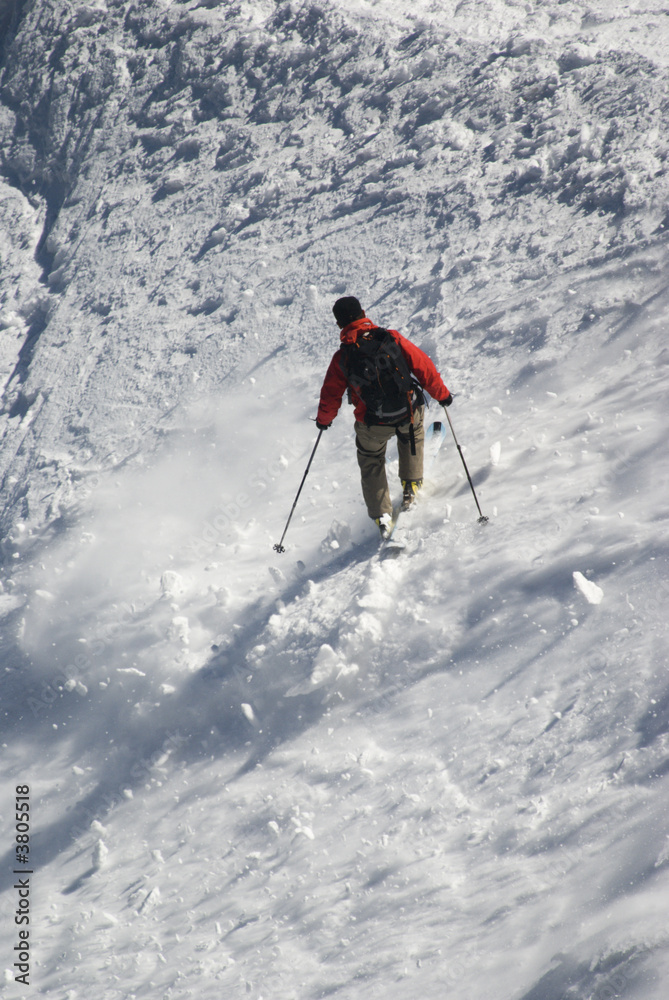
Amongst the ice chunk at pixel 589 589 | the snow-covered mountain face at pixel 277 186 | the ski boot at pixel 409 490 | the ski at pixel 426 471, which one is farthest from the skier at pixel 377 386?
the snow-covered mountain face at pixel 277 186

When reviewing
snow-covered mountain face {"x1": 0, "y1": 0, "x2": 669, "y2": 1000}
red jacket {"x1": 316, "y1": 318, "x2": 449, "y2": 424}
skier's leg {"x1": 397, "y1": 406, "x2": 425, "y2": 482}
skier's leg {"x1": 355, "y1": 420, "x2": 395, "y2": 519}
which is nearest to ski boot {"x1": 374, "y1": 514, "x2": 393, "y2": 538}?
skier's leg {"x1": 355, "y1": 420, "x2": 395, "y2": 519}

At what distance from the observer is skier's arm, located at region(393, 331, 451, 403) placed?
4.50 m

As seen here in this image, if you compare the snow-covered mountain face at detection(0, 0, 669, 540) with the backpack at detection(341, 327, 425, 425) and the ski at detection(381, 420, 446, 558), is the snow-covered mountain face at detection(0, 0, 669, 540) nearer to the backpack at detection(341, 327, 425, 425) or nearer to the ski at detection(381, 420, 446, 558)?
the ski at detection(381, 420, 446, 558)

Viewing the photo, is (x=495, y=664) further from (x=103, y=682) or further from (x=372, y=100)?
(x=372, y=100)

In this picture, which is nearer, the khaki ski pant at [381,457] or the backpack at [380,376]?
the backpack at [380,376]

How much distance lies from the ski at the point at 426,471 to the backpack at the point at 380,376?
1.25 meters

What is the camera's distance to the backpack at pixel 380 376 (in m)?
4.35

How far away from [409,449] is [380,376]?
100 centimetres

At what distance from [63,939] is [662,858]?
4807mm

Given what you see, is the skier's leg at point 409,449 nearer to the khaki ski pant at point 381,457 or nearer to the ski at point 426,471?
the khaki ski pant at point 381,457

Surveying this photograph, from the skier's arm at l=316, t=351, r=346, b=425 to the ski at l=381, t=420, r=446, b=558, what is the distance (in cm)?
136

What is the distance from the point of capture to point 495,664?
4680 millimetres

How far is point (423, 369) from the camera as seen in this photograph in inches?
182

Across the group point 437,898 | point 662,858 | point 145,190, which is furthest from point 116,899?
point 145,190
